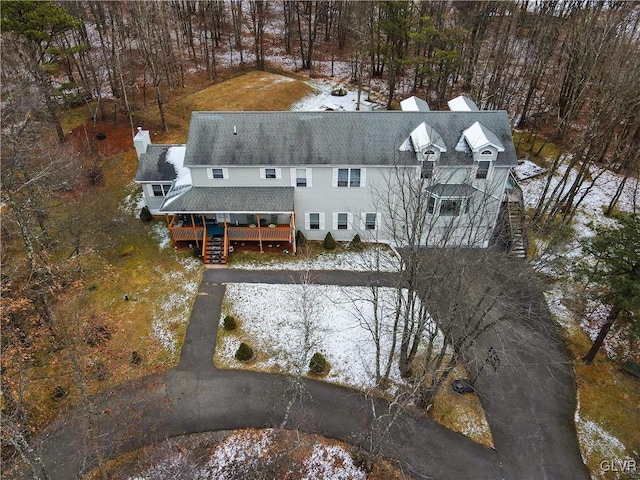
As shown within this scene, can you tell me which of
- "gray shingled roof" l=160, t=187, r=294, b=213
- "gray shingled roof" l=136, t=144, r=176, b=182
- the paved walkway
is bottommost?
the paved walkway

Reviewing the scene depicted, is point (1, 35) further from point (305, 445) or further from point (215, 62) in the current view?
point (305, 445)

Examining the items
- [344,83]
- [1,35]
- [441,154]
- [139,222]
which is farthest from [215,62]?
[441,154]

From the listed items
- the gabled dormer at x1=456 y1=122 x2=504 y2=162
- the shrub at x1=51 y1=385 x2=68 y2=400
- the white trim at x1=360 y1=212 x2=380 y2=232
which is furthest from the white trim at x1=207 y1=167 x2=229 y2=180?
the gabled dormer at x1=456 y1=122 x2=504 y2=162

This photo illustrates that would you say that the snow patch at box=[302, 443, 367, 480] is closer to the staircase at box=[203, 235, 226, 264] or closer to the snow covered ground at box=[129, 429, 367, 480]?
the snow covered ground at box=[129, 429, 367, 480]

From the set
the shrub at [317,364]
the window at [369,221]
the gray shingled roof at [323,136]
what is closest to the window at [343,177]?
the gray shingled roof at [323,136]

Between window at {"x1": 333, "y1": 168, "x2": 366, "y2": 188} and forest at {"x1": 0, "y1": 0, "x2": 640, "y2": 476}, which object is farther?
window at {"x1": 333, "y1": 168, "x2": 366, "y2": 188}

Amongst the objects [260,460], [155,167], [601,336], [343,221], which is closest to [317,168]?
[343,221]

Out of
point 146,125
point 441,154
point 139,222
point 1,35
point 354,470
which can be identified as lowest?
point 354,470
